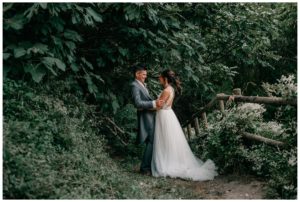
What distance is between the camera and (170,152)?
7754mm

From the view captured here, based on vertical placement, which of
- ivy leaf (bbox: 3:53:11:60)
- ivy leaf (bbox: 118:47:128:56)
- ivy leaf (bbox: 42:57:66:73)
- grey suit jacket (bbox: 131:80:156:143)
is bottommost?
grey suit jacket (bbox: 131:80:156:143)

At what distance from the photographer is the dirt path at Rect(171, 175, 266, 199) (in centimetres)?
614

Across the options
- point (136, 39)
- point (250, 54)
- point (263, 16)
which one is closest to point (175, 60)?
point (136, 39)

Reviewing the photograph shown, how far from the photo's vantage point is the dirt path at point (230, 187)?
6.14m

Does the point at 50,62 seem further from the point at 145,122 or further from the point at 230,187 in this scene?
the point at 230,187

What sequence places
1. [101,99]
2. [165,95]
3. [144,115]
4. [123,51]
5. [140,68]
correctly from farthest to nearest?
1. [101,99]
2. [140,68]
3. [144,115]
4. [165,95]
5. [123,51]

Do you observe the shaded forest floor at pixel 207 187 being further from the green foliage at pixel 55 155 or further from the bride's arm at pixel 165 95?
the bride's arm at pixel 165 95

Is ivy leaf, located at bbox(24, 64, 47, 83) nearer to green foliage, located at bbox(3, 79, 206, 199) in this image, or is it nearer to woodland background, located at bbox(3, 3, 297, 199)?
woodland background, located at bbox(3, 3, 297, 199)

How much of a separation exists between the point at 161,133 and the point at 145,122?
1.10 ft

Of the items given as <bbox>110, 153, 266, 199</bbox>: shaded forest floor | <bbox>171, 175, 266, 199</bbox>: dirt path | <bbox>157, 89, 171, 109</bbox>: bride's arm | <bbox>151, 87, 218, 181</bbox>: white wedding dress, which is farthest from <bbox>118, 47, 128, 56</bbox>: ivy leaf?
<bbox>171, 175, 266, 199</bbox>: dirt path

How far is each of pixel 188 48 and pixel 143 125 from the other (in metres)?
1.70

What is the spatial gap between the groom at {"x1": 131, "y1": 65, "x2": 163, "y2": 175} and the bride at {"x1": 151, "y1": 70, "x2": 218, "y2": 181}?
10cm

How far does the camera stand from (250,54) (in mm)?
11812

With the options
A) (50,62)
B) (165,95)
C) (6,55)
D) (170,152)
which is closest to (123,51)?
(165,95)
